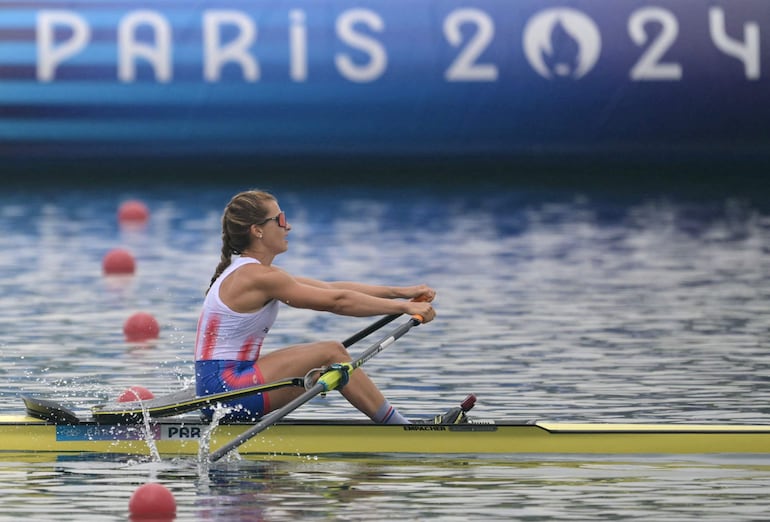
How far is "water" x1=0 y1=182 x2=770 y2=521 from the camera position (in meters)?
9.09

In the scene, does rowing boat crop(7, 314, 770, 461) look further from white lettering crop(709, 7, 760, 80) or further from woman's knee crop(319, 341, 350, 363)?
white lettering crop(709, 7, 760, 80)

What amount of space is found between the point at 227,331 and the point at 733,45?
20245mm

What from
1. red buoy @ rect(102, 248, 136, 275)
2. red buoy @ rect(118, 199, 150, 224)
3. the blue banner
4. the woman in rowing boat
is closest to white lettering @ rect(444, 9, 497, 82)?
the blue banner

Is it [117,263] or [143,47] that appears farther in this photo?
[143,47]

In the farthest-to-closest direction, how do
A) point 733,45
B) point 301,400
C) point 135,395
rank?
1. point 733,45
2. point 135,395
3. point 301,400

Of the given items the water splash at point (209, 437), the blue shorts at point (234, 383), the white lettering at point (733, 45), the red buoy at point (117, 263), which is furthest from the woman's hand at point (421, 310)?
the white lettering at point (733, 45)

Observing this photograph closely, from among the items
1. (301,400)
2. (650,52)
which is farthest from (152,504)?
(650,52)

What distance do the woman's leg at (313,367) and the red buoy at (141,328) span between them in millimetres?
4799

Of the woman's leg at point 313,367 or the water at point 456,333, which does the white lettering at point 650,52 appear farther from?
the woman's leg at point 313,367

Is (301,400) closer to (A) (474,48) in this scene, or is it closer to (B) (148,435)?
(B) (148,435)

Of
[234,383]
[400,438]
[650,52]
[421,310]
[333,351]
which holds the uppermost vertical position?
[650,52]

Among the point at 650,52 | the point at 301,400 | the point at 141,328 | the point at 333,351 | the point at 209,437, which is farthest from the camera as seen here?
the point at 650,52

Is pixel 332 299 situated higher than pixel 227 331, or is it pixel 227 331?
pixel 332 299

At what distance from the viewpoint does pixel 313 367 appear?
33.3 ft
